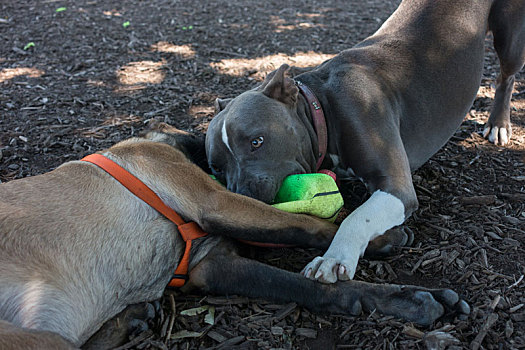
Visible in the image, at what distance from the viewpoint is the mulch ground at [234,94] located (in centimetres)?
263

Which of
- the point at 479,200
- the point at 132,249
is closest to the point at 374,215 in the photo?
the point at 479,200

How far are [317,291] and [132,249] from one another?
111 cm

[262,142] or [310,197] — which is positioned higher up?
[262,142]

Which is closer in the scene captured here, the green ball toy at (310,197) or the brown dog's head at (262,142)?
the green ball toy at (310,197)

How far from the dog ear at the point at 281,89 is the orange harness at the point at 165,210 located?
4.23ft

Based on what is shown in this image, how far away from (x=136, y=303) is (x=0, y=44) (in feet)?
22.5

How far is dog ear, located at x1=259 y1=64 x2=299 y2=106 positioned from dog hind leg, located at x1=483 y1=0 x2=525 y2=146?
7.50 feet

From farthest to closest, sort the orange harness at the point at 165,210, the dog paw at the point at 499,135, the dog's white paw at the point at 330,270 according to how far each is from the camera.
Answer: the dog paw at the point at 499,135 < the orange harness at the point at 165,210 < the dog's white paw at the point at 330,270

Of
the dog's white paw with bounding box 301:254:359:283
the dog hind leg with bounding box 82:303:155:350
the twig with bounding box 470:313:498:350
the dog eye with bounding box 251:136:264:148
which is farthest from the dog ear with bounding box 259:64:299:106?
the twig with bounding box 470:313:498:350

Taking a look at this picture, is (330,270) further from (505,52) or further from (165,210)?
(505,52)

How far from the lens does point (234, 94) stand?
5.89m

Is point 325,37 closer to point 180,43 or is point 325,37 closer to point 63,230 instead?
point 180,43

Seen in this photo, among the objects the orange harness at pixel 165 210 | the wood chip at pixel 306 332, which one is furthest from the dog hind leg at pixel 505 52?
the orange harness at pixel 165 210

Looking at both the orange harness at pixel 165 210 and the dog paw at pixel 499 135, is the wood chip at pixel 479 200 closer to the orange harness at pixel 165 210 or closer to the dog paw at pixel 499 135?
the dog paw at pixel 499 135
